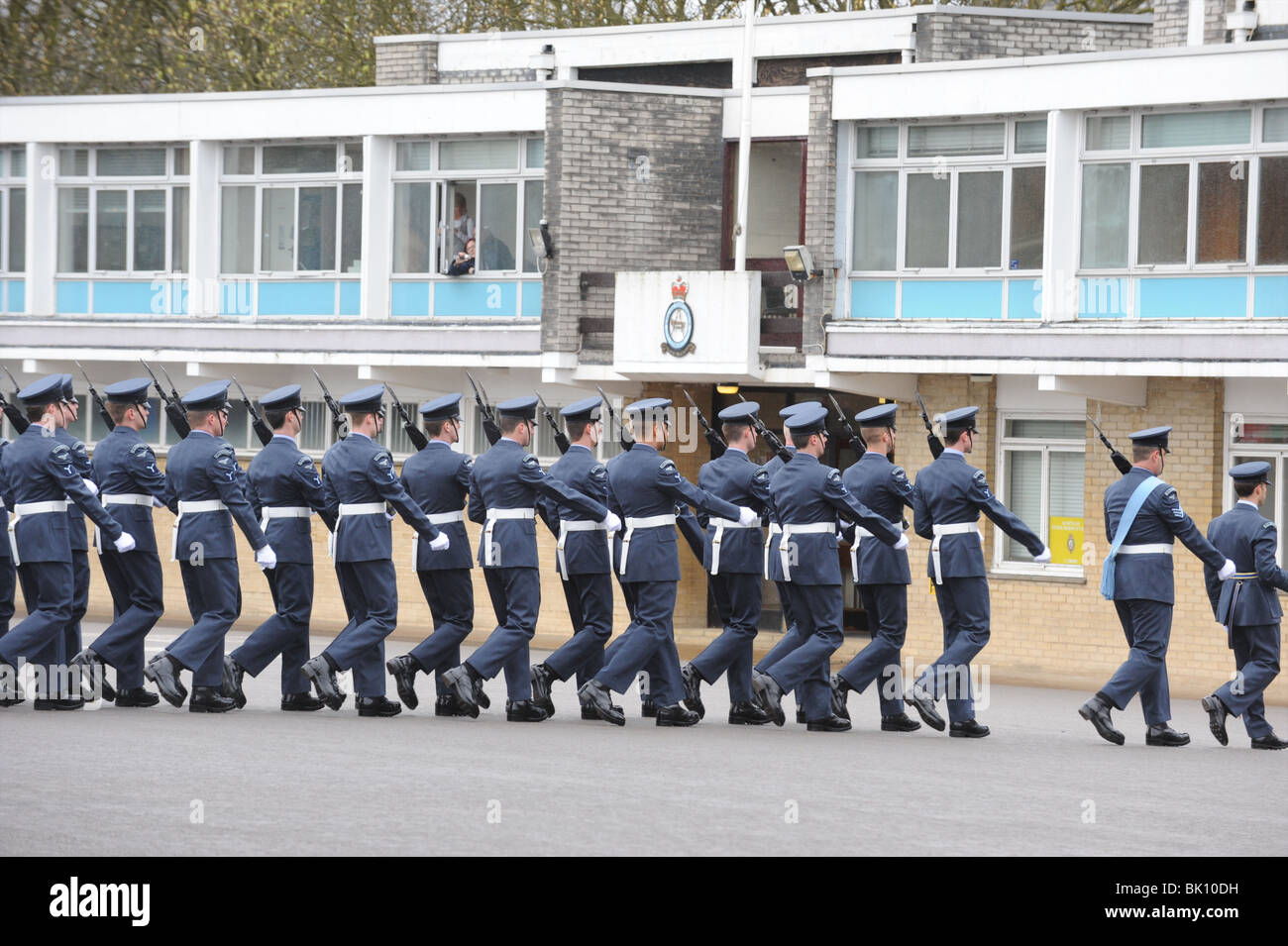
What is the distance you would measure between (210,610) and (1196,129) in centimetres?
1104

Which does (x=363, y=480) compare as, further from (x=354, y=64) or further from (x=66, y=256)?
(x=354, y=64)

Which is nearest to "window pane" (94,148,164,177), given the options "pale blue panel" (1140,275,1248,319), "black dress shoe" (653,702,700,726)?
"pale blue panel" (1140,275,1248,319)

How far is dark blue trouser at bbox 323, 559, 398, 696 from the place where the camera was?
43.9ft

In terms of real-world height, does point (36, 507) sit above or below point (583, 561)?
above

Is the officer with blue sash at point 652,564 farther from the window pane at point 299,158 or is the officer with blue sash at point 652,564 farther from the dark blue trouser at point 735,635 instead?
the window pane at point 299,158

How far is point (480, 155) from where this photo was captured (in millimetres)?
24031

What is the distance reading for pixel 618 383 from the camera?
2344cm

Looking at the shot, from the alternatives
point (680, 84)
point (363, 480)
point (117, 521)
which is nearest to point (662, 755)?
point (363, 480)

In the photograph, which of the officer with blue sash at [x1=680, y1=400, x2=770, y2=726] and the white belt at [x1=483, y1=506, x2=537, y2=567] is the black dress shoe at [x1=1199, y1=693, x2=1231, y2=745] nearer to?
the officer with blue sash at [x1=680, y1=400, x2=770, y2=726]

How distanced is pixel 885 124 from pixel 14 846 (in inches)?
606

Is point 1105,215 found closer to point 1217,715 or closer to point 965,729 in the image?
point 1217,715

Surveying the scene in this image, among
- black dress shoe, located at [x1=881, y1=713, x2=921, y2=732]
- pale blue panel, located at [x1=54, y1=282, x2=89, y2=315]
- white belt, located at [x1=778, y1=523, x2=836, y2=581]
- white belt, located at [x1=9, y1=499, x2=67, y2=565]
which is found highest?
pale blue panel, located at [x1=54, y1=282, x2=89, y2=315]

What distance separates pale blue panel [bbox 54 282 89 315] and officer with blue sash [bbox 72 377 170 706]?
501 inches

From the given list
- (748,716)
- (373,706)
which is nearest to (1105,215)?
(748,716)
